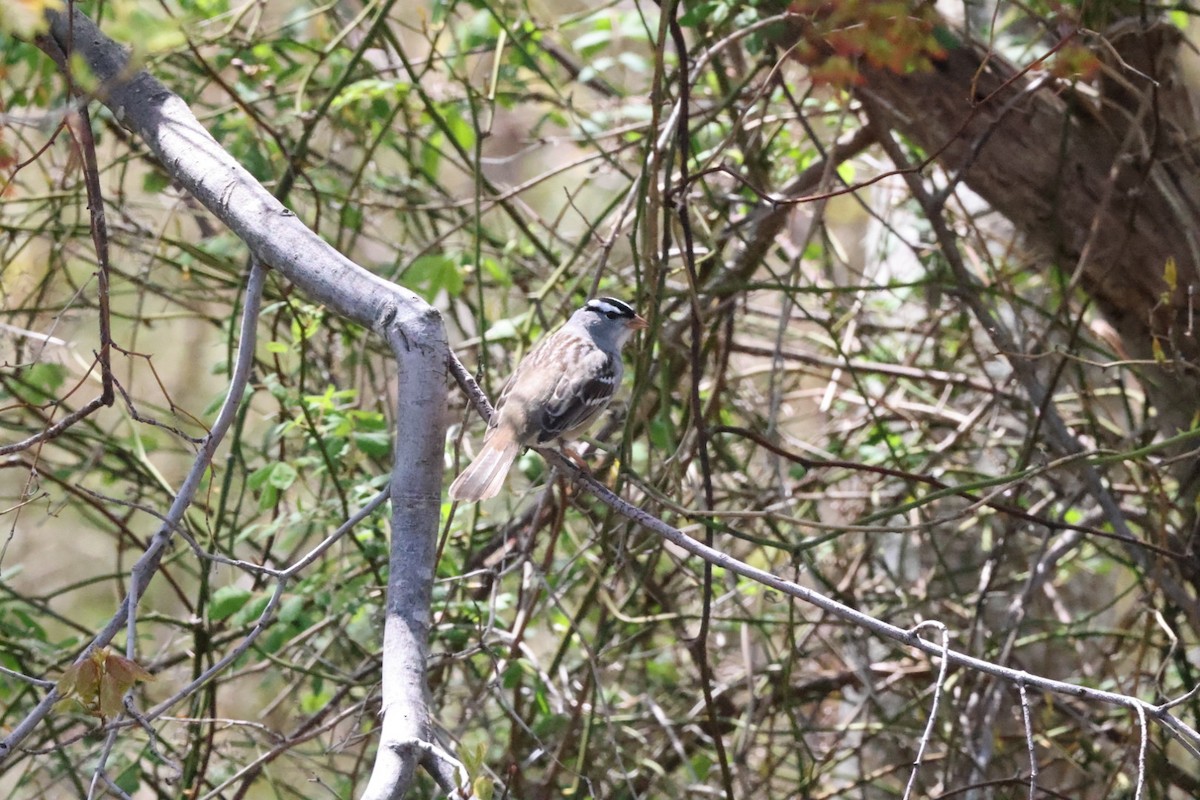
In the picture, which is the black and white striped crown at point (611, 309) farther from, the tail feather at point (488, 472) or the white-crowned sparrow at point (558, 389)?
the tail feather at point (488, 472)

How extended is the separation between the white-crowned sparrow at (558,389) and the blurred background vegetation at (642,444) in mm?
109

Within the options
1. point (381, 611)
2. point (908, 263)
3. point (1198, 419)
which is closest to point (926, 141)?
point (1198, 419)

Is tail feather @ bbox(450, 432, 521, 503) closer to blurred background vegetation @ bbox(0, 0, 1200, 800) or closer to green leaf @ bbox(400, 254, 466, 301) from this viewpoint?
blurred background vegetation @ bbox(0, 0, 1200, 800)

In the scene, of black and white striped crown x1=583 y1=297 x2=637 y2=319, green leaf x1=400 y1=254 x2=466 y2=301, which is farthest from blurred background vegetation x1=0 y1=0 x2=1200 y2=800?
black and white striped crown x1=583 y1=297 x2=637 y2=319

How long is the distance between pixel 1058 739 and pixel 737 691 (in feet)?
3.81

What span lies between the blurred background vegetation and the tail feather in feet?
0.31

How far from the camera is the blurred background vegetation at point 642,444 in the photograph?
10.0ft

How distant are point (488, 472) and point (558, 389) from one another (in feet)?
1.36

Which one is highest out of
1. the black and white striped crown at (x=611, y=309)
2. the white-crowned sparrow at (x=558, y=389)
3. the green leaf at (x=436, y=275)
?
the green leaf at (x=436, y=275)

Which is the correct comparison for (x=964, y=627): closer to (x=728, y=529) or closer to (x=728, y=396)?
(x=728, y=396)

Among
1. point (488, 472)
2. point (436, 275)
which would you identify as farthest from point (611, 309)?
point (488, 472)

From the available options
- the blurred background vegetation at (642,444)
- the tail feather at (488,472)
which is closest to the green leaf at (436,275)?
the blurred background vegetation at (642,444)

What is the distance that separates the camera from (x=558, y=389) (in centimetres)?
324

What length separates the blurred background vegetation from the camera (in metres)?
3.06
